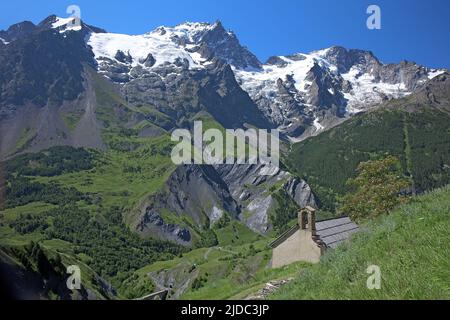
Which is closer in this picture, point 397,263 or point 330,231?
point 397,263

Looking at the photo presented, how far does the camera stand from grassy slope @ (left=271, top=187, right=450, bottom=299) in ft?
34.4

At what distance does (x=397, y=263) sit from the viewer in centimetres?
1223

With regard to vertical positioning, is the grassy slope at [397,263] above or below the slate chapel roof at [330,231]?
below

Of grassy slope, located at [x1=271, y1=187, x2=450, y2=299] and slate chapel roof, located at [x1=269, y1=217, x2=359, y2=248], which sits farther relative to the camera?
slate chapel roof, located at [x1=269, y1=217, x2=359, y2=248]

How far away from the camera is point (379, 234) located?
51.9 feet

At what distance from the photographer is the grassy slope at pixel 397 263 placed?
10477 mm

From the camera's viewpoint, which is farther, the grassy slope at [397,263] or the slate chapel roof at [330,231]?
the slate chapel roof at [330,231]

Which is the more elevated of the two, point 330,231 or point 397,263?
point 330,231

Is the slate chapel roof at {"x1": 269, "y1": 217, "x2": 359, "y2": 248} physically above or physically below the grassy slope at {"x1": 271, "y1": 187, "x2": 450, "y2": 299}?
above
